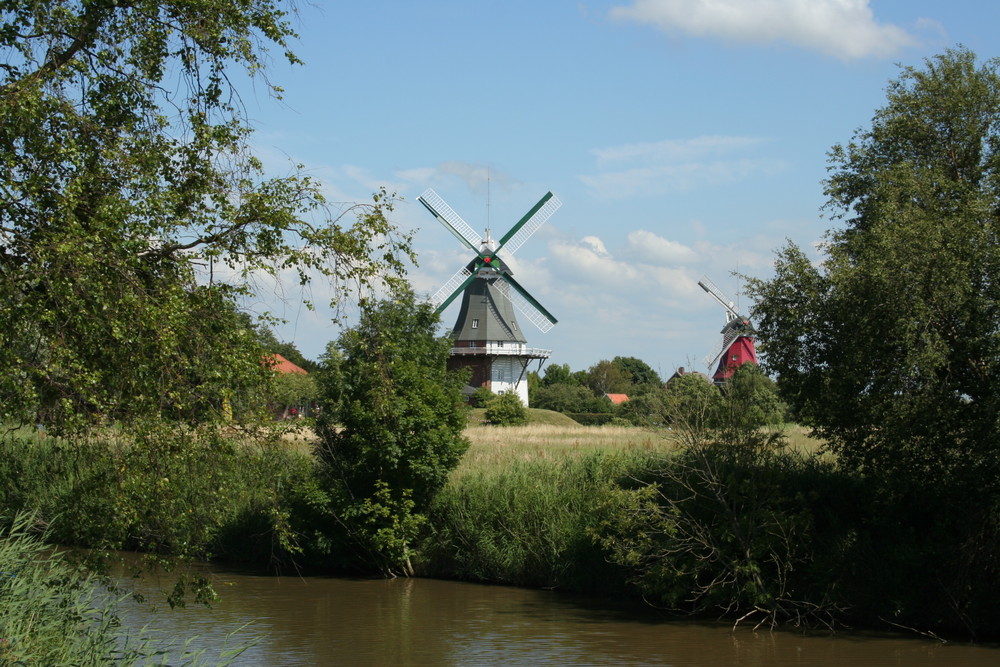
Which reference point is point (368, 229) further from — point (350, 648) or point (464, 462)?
point (464, 462)

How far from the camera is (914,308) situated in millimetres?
13828

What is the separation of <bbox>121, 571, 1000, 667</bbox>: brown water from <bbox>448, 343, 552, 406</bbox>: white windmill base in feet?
120

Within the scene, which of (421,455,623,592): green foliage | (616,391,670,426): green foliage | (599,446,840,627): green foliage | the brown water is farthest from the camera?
(421,455,623,592): green foliage

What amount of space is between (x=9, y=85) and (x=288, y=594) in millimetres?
14176

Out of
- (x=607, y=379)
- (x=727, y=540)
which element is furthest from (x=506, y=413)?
(x=607, y=379)

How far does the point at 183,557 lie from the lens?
27.1ft

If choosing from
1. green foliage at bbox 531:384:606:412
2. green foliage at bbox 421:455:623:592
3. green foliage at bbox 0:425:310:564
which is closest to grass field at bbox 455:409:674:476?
green foliage at bbox 421:455:623:592

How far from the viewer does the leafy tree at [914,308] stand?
13852 mm

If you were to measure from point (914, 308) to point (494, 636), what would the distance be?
827 cm

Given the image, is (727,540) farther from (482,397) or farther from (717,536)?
(482,397)

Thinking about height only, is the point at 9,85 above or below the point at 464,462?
above

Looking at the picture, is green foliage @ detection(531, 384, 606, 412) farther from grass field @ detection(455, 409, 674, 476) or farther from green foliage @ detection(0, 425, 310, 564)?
green foliage @ detection(0, 425, 310, 564)

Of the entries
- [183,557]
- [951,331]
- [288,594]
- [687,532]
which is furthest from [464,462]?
[183,557]

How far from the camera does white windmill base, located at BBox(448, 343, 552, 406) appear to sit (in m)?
55.7
